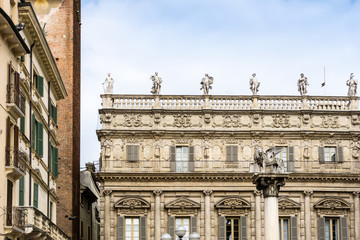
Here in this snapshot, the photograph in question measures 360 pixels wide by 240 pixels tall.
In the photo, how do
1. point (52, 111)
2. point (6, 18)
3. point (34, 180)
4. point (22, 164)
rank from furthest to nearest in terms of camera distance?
point (52, 111) < point (34, 180) < point (22, 164) < point (6, 18)

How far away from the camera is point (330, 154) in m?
59.7

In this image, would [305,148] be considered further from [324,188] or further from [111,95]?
[111,95]

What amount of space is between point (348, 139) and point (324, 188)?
4.39 metres

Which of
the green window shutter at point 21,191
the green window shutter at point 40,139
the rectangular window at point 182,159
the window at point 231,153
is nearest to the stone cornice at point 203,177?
the rectangular window at point 182,159

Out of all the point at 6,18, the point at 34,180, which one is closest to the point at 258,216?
the point at 34,180

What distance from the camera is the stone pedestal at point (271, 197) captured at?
34.0 meters

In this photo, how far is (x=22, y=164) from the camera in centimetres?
2927

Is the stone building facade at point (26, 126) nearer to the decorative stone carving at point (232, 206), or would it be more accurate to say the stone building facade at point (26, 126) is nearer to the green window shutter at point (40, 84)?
the green window shutter at point (40, 84)

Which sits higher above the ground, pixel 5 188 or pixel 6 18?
pixel 6 18

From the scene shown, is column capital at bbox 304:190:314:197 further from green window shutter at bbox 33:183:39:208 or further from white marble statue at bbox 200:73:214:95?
green window shutter at bbox 33:183:39:208

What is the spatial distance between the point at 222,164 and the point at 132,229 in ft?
27.4

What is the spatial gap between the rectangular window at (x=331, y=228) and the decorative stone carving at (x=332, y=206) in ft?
2.29

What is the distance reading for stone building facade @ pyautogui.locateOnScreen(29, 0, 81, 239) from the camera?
5156 cm

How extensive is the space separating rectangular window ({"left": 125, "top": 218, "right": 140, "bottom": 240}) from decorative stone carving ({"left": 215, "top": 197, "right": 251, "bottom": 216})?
239 inches
